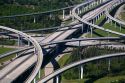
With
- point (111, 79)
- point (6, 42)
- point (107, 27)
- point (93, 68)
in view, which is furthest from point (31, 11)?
point (111, 79)

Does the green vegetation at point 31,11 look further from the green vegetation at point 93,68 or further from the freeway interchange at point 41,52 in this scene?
the green vegetation at point 93,68

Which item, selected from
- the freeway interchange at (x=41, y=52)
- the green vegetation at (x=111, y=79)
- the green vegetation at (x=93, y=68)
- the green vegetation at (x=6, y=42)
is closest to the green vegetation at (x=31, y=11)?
the freeway interchange at (x=41, y=52)

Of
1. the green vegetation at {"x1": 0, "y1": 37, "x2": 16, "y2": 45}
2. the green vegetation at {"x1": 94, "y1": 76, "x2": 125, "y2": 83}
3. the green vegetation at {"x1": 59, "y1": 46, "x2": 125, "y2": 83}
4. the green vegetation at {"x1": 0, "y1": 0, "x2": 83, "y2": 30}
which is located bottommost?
the green vegetation at {"x1": 94, "y1": 76, "x2": 125, "y2": 83}

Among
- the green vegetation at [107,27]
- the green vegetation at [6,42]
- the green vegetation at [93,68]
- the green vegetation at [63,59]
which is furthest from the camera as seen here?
the green vegetation at [107,27]

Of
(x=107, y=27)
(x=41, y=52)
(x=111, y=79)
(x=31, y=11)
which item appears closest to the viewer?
(x=111, y=79)

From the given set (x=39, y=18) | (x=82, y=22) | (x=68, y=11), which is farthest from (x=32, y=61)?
(x=68, y=11)

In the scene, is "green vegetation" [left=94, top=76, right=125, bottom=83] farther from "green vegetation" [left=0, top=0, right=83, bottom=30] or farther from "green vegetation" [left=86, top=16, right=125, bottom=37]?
"green vegetation" [left=0, top=0, right=83, bottom=30]

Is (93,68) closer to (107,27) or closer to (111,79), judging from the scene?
(111,79)

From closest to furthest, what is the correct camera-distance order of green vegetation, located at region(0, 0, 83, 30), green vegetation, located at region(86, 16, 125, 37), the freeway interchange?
the freeway interchange < green vegetation, located at region(86, 16, 125, 37) < green vegetation, located at region(0, 0, 83, 30)

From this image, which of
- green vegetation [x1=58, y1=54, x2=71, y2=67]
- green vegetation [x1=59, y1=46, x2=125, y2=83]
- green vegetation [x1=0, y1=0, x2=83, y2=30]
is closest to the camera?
green vegetation [x1=59, y1=46, x2=125, y2=83]

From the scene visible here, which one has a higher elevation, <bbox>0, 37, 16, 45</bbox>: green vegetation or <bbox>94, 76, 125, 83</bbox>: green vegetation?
<bbox>0, 37, 16, 45</bbox>: green vegetation

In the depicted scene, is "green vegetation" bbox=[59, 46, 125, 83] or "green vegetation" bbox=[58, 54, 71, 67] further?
"green vegetation" bbox=[58, 54, 71, 67]

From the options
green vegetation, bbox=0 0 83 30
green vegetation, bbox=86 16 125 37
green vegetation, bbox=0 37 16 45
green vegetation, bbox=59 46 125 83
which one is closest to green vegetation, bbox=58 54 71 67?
green vegetation, bbox=59 46 125 83
